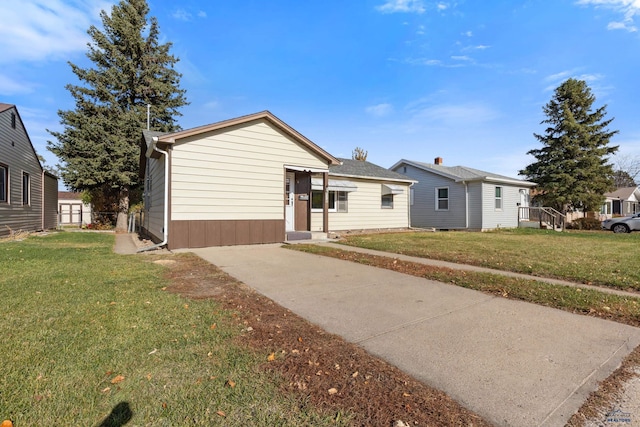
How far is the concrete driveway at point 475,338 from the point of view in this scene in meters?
2.12

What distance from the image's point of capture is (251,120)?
409 inches

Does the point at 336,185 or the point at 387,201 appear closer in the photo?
the point at 336,185

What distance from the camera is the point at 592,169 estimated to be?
23328 millimetres

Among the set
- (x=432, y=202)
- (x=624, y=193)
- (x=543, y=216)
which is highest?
(x=624, y=193)

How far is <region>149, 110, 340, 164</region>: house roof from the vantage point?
29.8 feet

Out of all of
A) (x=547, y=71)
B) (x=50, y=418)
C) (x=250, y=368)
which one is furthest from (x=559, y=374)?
(x=547, y=71)

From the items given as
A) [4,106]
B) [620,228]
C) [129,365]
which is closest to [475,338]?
[129,365]

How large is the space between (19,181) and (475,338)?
18.4 metres

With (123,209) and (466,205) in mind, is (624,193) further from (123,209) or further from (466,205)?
(123,209)

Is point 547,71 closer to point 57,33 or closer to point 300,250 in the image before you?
point 300,250

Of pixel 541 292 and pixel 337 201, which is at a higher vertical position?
pixel 337 201

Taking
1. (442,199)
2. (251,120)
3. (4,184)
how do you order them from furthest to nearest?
(442,199), (4,184), (251,120)

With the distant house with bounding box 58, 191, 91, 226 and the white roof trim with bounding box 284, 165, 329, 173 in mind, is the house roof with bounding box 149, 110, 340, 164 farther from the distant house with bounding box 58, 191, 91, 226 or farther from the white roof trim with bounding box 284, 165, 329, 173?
the distant house with bounding box 58, 191, 91, 226

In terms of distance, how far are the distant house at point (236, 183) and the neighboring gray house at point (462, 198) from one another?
33.5ft
